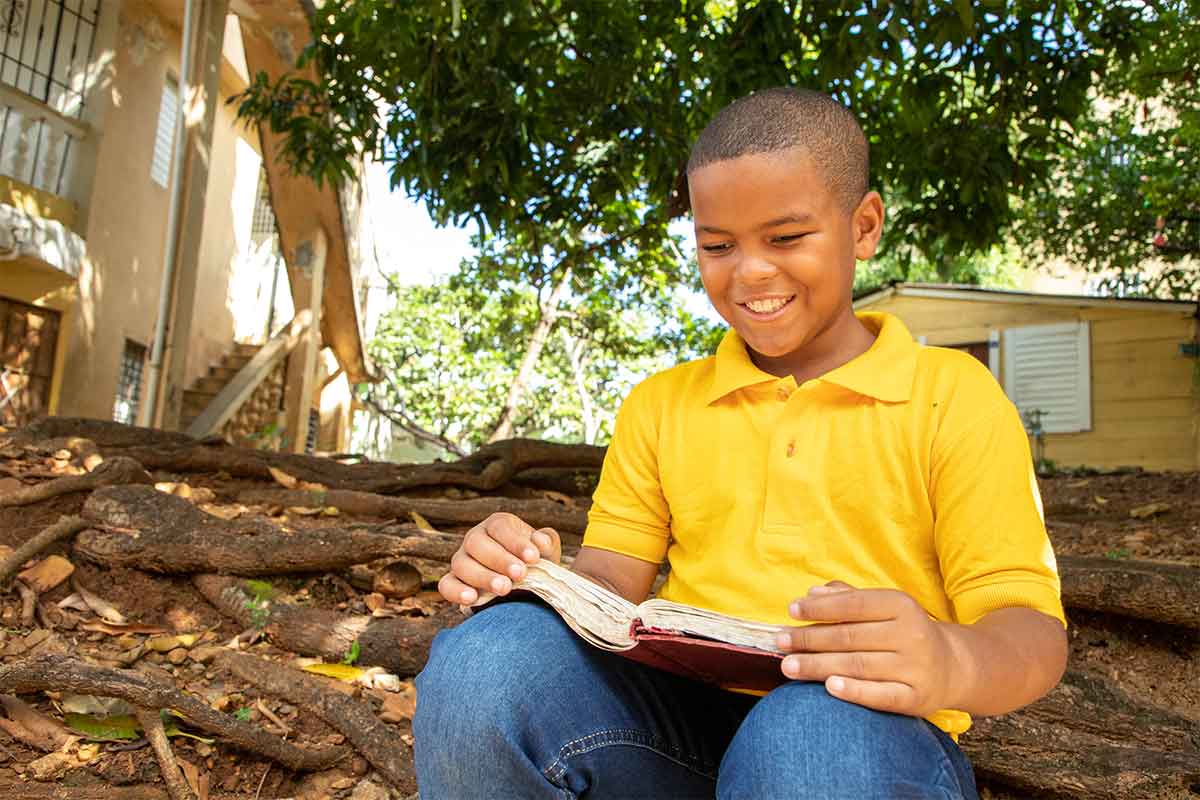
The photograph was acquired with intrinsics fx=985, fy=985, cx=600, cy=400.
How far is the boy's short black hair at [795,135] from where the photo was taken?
1.62 m

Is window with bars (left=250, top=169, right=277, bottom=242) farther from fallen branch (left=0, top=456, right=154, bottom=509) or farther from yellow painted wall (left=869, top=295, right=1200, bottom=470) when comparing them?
fallen branch (left=0, top=456, right=154, bottom=509)

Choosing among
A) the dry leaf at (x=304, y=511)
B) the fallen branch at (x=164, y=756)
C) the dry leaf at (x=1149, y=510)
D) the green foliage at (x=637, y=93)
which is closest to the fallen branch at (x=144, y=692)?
the fallen branch at (x=164, y=756)

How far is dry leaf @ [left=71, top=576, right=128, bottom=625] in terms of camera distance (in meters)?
3.02

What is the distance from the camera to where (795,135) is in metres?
1.63

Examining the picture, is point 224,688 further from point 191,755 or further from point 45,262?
point 45,262

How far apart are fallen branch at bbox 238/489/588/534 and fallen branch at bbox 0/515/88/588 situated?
113cm

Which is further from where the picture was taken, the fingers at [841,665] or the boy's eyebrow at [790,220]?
the boy's eyebrow at [790,220]

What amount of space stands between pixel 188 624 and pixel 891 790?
2.56 meters

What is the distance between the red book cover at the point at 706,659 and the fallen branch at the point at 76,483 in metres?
2.91

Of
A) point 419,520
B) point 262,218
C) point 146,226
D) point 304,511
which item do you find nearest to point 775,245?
point 419,520

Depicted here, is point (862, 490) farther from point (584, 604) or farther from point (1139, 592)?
point (1139, 592)

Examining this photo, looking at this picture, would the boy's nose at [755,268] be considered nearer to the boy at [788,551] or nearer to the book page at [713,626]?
the boy at [788,551]

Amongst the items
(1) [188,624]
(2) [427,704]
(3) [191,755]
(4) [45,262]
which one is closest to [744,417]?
(2) [427,704]

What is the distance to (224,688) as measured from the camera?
2.65 meters
